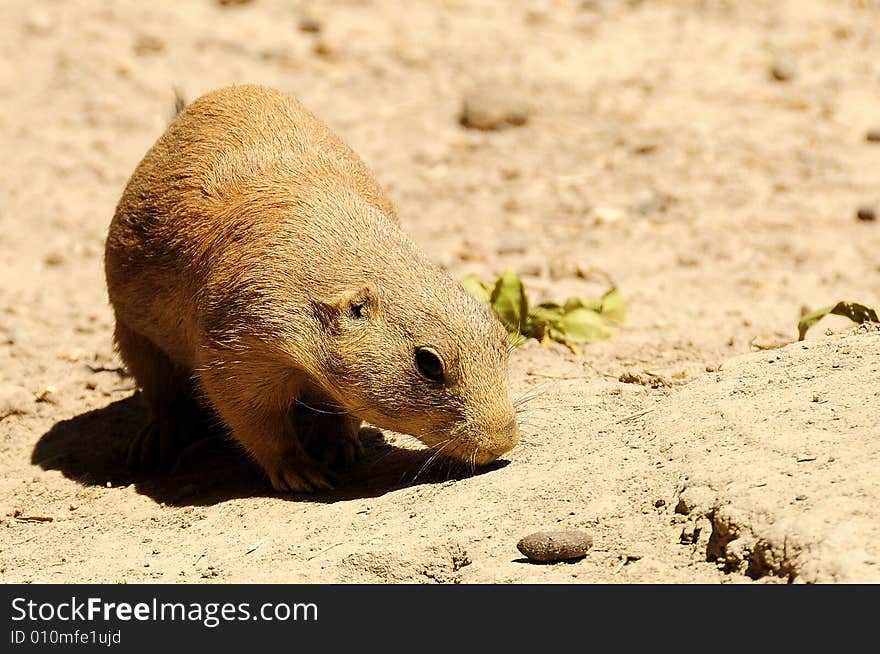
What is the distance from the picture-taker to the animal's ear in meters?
5.74

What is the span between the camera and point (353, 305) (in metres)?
5.75

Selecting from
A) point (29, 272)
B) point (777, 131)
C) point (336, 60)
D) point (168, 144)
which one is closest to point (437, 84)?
point (336, 60)

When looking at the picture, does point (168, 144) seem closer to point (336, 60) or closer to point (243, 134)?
point (243, 134)

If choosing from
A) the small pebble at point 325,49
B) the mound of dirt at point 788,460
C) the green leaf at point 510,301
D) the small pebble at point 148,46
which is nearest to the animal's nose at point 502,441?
the mound of dirt at point 788,460

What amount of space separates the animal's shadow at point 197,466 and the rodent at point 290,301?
0.64 feet

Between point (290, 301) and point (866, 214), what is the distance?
6.04m

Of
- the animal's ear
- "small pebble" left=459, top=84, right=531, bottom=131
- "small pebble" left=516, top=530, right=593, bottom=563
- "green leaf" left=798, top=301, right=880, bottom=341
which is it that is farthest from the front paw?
"small pebble" left=459, top=84, right=531, bottom=131

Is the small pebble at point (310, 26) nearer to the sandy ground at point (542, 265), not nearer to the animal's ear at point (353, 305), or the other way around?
the sandy ground at point (542, 265)

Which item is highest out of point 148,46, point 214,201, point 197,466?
point 148,46

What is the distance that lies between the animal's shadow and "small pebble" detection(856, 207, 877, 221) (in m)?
5.06

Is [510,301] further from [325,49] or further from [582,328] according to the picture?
[325,49]

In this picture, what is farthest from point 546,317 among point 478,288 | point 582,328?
point 478,288

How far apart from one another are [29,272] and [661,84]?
7058 millimetres

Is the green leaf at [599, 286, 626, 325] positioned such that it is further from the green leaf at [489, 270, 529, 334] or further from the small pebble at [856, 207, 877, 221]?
the small pebble at [856, 207, 877, 221]
